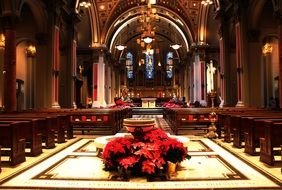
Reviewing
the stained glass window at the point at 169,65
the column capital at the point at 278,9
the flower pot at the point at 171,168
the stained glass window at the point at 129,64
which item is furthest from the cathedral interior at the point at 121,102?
the stained glass window at the point at 129,64

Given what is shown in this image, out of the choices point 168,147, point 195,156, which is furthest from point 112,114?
point 168,147

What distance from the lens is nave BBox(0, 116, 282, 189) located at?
4316 mm

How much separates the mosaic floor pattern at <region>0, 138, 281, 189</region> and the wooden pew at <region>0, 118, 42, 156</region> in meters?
0.54

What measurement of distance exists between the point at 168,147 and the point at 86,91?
83.3 feet

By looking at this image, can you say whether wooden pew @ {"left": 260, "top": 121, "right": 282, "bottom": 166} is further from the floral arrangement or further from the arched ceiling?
the arched ceiling

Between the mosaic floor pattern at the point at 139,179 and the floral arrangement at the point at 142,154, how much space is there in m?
0.20

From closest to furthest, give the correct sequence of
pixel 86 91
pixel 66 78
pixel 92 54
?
pixel 66 78
pixel 92 54
pixel 86 91

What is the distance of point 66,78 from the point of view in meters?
17.0

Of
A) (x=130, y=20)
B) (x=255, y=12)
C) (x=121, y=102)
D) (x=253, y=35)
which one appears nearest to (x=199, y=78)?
(x=121, y=102)

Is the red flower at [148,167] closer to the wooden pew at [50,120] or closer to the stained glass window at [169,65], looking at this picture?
the wooden pew at [50,120]

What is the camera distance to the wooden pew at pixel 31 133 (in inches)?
253

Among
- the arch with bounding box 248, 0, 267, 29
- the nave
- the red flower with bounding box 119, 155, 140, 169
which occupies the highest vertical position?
the arch with bounding box 248, 0, 267, 29

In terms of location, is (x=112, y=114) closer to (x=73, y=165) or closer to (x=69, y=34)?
(x=73, y=165)

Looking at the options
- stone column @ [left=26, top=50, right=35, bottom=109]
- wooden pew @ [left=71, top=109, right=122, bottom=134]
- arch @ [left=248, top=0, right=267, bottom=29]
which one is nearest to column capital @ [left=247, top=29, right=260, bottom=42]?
arch @ [left=248, top=0, right=267, bottom=29]
